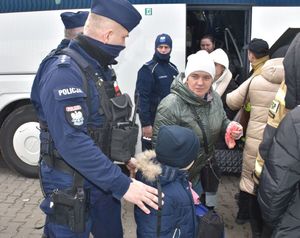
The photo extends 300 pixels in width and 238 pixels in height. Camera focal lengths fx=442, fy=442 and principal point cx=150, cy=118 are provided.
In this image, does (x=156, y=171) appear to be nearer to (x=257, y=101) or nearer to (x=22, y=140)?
(x=257, y=101)

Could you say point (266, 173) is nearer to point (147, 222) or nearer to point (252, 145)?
point (147, 222)

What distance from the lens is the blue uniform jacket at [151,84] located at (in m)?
4.78

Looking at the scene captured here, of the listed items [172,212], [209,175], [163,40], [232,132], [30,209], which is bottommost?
[30,209]

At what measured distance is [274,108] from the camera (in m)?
2.70

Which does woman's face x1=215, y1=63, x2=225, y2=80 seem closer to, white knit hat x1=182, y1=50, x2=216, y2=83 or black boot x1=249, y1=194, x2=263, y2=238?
black boot x1=249, y1=194, x2=263, y2=238

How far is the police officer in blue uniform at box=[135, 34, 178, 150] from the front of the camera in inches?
187

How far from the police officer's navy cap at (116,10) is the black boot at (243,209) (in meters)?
2.44

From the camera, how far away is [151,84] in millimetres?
4793

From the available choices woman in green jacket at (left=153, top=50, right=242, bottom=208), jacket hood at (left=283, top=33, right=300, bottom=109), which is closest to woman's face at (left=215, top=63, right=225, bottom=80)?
woman in green jacket at (left=153, top=50, right=242, bottom=208)

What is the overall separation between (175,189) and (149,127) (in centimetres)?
253

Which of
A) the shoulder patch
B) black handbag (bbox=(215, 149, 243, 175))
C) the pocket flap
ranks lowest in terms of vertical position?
black handbag (bbox=(215, 149, 243, 175))

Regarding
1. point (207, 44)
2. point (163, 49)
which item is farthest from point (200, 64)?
point (207, 44)

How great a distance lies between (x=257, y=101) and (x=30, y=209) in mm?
2560

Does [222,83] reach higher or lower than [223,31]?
lower
